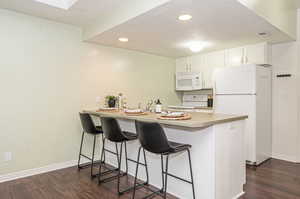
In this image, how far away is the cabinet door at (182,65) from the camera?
4871 mm

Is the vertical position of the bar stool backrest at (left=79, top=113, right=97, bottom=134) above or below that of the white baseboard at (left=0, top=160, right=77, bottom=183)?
above

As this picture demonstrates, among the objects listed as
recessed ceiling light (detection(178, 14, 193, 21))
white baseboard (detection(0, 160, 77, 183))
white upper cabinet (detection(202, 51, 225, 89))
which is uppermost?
recessed ceiling light (detection(178, 14, 193, 21))

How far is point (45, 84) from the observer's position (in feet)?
9.95

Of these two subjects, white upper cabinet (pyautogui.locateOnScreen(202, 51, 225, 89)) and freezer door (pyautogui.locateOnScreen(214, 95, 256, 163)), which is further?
white upper cabinet (pyautogui.locateOnScreen(202, 51, 225, 89))

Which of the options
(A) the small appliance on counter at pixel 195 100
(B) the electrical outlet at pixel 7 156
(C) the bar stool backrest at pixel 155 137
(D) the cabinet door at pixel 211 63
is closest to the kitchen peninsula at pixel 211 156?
(C) the bar stool backrest at pixel 155 137

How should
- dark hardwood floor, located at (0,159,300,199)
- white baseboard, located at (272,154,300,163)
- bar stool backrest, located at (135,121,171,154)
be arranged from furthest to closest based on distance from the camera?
white baseboard, located at (272,154,300,163), dark hardwood floor, located at (0,159,300,199), bar stool backrest, located at (135,121,171,154)

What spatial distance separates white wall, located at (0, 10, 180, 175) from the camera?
107 inches

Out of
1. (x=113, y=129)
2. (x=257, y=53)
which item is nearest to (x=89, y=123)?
(x=113, y=129)

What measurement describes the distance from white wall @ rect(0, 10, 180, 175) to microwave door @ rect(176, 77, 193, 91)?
164cm

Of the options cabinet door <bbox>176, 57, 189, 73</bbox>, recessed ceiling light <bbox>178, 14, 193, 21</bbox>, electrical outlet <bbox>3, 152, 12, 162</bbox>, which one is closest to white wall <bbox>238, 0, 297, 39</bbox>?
recessed ceiling light <bbox>178, 14, 193, 21</bbox>

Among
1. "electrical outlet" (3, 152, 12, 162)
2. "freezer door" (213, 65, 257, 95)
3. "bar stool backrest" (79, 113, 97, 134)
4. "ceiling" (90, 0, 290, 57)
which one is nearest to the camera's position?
"ceiling" (90, 0, 290, 57)

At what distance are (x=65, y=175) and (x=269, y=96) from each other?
377cm

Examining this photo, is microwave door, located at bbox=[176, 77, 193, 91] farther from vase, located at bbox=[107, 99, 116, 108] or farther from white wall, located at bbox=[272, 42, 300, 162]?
vase, located at bbox=[107, 99, 116, 108]

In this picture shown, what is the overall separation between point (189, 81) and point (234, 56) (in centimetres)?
116
